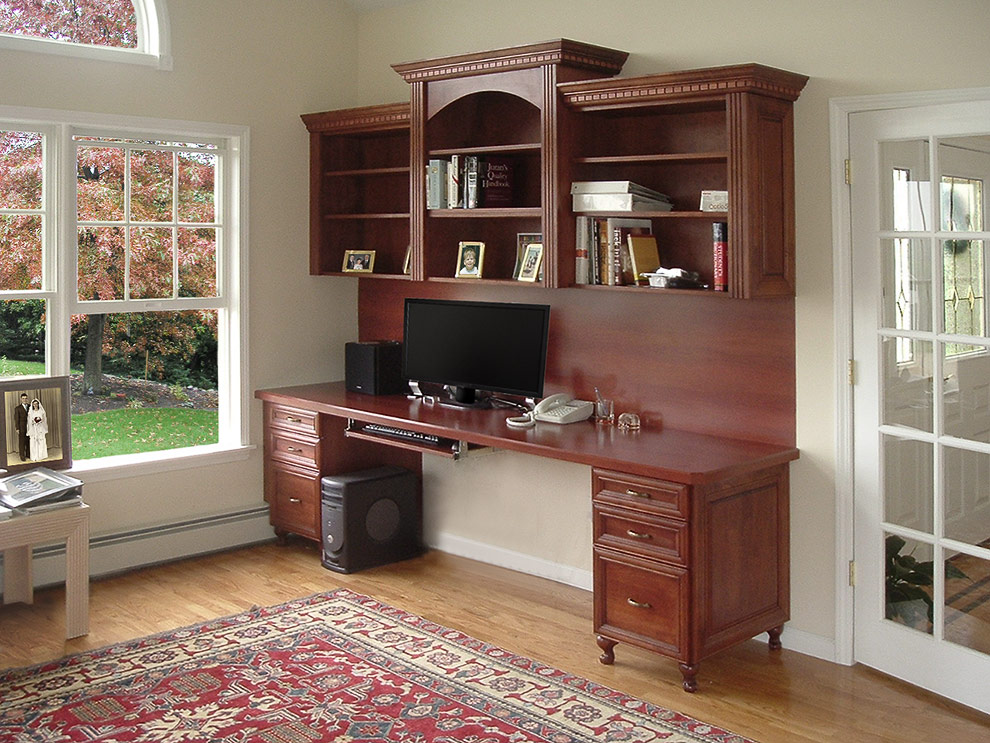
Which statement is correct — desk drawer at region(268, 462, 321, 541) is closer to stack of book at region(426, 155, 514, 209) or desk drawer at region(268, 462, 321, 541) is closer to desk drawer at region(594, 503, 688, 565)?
stack of book at region(426, 155, 514, 209)

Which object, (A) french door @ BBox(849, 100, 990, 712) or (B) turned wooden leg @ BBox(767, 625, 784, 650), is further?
(B) turned wooden leg @ BBox(767, 625, 784, 650)

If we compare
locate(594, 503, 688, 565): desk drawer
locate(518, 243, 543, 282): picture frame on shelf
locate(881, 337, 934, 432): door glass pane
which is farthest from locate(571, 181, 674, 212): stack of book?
locate(594, 503, 688, 565): desk drawer

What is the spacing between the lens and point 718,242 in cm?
382

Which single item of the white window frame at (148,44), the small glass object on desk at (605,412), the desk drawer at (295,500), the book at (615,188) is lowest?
the desk drawer at (295,500)

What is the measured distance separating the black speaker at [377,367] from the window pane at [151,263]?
3.02ft

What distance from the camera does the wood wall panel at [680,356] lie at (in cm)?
401

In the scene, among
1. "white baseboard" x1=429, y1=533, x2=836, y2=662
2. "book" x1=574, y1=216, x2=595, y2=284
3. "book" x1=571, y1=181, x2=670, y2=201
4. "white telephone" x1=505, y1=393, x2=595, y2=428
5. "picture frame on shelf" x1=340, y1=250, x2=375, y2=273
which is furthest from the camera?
"picture frame on shelf" x1=340, y1=250, x2=375, y2=273

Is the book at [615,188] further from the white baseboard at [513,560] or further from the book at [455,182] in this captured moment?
the white baseboard at [513,560]

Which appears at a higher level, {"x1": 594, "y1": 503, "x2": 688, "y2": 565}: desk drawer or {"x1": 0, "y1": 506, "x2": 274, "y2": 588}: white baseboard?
{"x1": 594, "y1": 503, "x2": 688, "y2": 565}: desk drawer

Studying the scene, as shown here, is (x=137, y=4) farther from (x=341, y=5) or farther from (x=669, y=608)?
(x=669, y=608)

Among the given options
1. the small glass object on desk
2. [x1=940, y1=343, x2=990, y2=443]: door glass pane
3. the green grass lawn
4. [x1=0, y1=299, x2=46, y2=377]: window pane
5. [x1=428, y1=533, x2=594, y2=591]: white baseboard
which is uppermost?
[x1=0, y1=299, x2=46, y2=377]: window pane

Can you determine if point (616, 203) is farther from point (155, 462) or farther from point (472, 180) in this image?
point (155, 462)

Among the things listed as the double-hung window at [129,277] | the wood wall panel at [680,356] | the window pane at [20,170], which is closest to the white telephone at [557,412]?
the wood wall panel at [680,356]

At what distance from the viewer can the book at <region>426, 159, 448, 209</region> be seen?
187 inches
